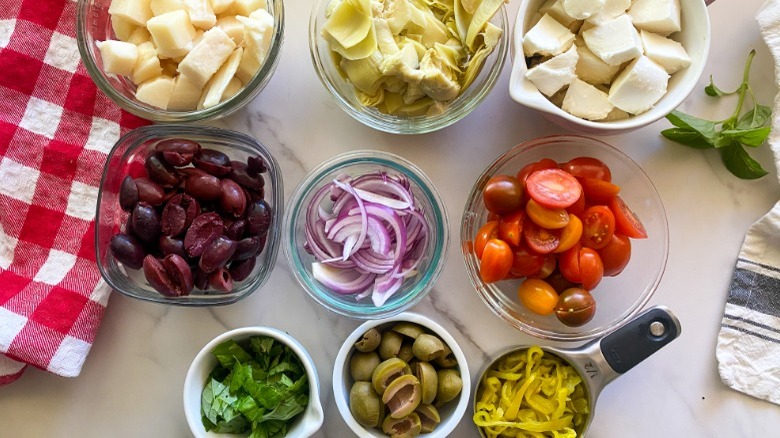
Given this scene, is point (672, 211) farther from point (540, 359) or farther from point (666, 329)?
point (540, 359)

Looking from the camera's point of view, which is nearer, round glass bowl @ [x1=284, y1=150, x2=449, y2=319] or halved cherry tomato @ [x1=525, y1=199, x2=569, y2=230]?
halved cherry tomato @ [x1=525, y1=199, x2=569, y2=230]

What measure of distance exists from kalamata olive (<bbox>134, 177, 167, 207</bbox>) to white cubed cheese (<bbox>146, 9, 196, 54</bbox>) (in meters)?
0.27

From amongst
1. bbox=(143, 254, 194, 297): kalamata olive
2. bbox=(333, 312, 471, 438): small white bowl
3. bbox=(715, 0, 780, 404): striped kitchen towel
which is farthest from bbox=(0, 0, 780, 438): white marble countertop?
bbox=(143, 254, 194, 297): kalamata olive

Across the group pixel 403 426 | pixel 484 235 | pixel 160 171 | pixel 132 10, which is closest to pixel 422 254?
pixel 484 235

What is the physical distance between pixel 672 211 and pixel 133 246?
47.9 inches

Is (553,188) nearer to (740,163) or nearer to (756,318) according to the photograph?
(740,163)

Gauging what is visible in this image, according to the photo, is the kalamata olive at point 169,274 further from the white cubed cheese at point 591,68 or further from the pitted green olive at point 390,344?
→ the white cubed cheese at point 591,68

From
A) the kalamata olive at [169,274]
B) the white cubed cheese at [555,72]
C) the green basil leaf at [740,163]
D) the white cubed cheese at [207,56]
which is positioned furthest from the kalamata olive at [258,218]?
the green basil leaf at [740,163]

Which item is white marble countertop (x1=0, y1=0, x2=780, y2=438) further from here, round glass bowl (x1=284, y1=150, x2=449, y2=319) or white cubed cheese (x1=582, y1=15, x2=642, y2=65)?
white cubed cheese (x1=582, y1=15, x2=642, y2=65)

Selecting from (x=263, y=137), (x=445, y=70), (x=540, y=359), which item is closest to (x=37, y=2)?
(x=263, y=137)

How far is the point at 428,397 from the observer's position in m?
1.34

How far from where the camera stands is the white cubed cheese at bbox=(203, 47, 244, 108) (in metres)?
1.31

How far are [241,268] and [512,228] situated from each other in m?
0.58

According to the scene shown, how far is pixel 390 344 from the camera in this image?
1.38m
